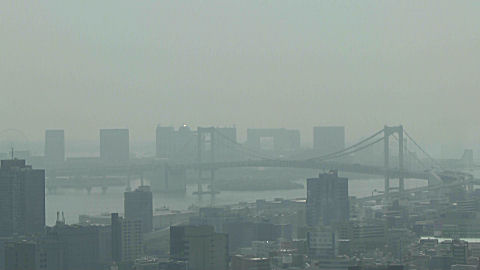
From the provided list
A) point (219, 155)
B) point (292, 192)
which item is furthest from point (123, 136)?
point (292, 192)

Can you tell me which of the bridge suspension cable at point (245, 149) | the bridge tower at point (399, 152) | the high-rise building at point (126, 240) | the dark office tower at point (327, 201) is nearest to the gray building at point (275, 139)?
the bridge suspension cable at point (245, 149)

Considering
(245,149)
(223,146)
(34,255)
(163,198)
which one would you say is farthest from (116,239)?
A: (245,149)

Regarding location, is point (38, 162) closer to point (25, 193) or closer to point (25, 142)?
point (25, 142)

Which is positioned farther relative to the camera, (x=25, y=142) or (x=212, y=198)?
(x=25, y=142)

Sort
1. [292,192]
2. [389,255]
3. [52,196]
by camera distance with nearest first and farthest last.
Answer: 1. [389,255]
2. [52,196]
3. [292,192]

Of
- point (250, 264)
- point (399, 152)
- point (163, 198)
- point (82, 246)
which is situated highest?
point (399, 152)

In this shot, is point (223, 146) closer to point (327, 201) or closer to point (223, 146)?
point (223, 146)
